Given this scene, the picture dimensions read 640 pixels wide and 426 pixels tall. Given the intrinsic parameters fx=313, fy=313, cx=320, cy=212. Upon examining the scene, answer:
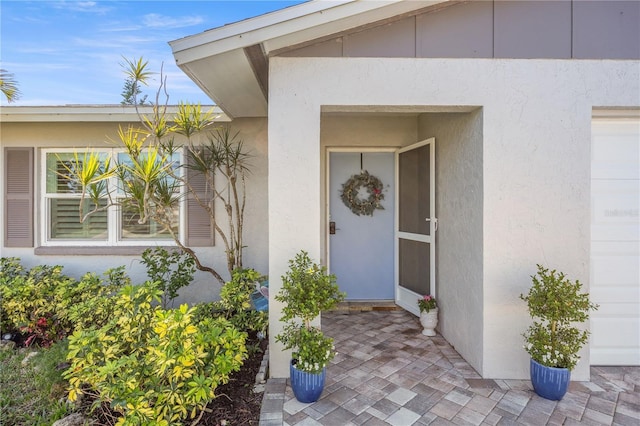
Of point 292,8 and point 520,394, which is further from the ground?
point 292,8

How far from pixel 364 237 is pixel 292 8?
310cm

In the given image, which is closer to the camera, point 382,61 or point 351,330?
point 382,61

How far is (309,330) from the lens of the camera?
95.3 inches

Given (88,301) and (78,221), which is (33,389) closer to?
(88,301)

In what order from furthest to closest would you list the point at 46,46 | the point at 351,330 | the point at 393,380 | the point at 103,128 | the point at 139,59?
the point at 46,46 < the point at 103,128 < the point at 351,330 < the point at 139,59 < the point at 393,380

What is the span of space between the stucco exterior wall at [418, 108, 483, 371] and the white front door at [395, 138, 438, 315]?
11cm

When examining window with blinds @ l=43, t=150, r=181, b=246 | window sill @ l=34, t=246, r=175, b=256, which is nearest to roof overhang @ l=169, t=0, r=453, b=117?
window with blinds @ l=43, t=150, r=181, b=246

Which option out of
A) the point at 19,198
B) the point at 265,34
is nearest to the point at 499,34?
the point at 265,34

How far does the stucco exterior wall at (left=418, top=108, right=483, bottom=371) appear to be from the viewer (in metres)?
2.81

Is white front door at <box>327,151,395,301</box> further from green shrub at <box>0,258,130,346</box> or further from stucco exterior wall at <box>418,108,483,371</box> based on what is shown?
green shrub at <box>0,258,130,346</box>

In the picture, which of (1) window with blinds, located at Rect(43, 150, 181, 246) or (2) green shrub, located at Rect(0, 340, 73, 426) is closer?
(2) green shrub, located at Rect(0, 340, 73, 426)

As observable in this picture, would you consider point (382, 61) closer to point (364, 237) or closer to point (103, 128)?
point (364, 237)

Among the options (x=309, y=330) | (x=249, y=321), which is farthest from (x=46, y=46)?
(x=309, y=330)

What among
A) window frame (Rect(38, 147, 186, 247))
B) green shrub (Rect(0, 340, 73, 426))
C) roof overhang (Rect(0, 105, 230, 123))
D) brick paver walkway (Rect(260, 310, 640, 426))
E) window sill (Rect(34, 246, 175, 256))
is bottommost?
green shrub (Rect(0, 340, 73, 426))
